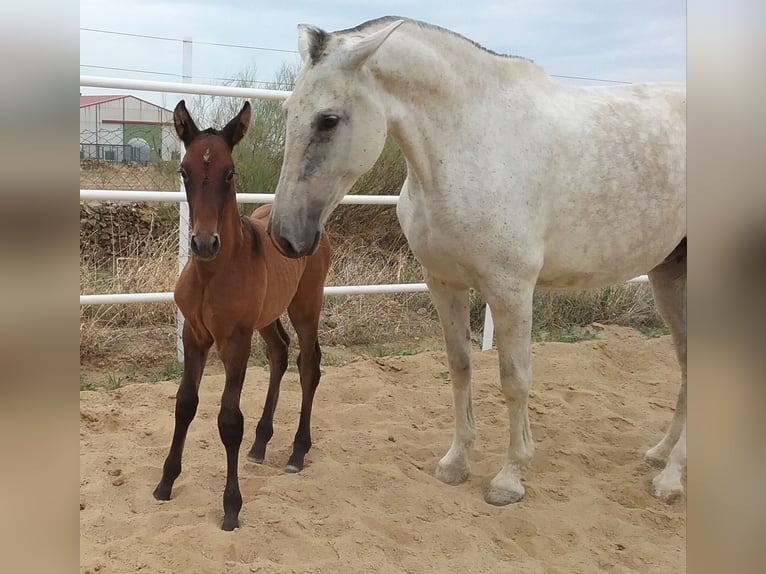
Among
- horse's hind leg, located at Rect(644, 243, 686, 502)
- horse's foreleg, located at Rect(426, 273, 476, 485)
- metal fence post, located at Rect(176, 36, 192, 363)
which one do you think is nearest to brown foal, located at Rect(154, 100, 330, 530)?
horse's foreleg, located at Rect(426, 273, 476, 485)

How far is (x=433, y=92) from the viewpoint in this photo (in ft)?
7.27

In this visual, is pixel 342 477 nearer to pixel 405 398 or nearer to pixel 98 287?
pixel 405 398

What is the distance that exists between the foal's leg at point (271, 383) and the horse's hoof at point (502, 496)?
92cm

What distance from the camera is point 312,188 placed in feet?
6.38

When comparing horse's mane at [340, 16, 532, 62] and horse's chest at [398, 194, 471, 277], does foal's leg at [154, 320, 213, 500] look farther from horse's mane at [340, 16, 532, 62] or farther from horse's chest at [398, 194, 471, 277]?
horse's mane at [340, 16, 532, 62]

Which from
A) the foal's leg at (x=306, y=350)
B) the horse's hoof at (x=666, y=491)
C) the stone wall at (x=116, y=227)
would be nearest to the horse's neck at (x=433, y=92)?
the foal's leg at (x=306, y=350)

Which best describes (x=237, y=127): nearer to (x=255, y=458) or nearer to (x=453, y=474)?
(x=255, y=458)

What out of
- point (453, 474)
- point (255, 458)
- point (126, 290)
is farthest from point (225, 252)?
point (126, 290)

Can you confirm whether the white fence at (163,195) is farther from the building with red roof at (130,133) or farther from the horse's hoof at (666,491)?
the horse's hoof at (666,491)

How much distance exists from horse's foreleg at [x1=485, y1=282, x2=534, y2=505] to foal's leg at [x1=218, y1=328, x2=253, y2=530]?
2.82 ft

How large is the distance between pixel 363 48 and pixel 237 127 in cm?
46
